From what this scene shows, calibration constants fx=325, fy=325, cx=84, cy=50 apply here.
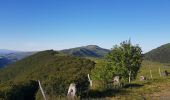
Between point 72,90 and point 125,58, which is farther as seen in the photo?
point 125,58

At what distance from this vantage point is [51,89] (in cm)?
3259

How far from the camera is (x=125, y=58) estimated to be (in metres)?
59.0

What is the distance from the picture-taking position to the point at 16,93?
102 feet

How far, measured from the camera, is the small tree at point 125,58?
2306 inches

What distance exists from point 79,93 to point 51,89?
3.43m

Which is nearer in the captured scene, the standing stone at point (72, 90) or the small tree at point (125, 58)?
the standing stone at point (72, 90)

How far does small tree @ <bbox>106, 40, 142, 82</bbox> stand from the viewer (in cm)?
5856

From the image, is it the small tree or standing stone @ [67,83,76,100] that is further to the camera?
the small tree

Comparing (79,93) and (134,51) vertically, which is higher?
(134,51)

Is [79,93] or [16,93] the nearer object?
[16,93]

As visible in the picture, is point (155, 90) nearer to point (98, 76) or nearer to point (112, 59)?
point (98, 76)

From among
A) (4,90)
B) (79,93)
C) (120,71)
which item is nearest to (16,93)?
(4,90)

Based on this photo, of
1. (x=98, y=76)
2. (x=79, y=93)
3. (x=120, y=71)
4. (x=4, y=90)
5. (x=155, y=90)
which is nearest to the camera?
(x=4, y=90)

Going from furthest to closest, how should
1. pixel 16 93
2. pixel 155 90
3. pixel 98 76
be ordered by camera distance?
pixel 98 76 → pixel 155 90 → pixel 16 93
